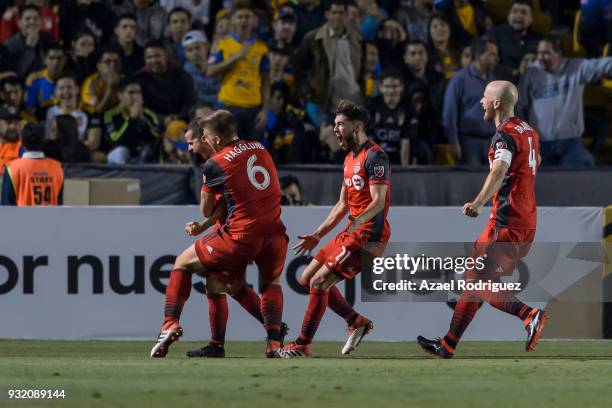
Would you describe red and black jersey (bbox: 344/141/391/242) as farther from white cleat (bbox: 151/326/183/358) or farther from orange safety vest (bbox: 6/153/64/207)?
orange safety vest (bbox: 6/153/64/207)

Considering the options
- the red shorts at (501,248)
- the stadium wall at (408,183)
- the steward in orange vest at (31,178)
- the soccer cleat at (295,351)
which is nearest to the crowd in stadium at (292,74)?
the stadium wall at (408,183)

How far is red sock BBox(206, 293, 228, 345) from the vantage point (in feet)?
34.0

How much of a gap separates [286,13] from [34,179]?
5047mm

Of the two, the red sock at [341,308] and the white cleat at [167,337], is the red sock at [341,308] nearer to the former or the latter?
the red sock at [341,308]

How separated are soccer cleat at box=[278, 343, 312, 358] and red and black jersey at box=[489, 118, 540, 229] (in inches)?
68.1

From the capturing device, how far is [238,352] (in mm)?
11547

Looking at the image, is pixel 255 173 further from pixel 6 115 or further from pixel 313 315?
pixel 6 115

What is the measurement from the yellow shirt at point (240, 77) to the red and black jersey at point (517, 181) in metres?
7.20

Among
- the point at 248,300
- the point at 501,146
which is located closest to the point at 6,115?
the point at 248,300

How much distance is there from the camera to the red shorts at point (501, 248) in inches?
395

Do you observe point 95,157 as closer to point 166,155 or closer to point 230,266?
point 166,155

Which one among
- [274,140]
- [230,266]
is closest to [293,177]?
[274,140]

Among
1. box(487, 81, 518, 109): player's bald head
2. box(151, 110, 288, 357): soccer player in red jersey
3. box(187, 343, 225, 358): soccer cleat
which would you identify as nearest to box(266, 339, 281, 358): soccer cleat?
box(151, 110, 288, 357): soccer player in red jersey

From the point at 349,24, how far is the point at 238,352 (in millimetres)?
6831
